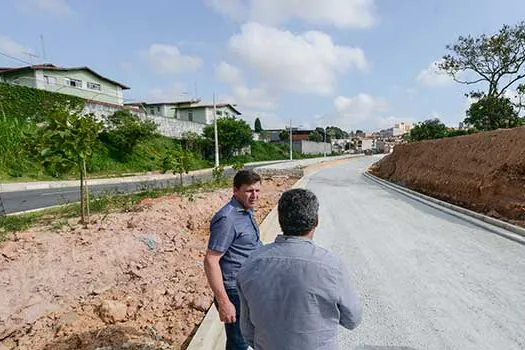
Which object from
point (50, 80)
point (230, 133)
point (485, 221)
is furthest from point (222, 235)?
point (230, 133)

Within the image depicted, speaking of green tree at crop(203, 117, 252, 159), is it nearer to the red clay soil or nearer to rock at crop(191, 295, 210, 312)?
the red clay soil

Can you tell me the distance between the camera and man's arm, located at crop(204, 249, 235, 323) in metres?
2.53

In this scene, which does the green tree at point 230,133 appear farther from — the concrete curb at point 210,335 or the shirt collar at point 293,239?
the shirt collar at point 293,239

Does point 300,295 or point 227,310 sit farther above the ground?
point 300,295

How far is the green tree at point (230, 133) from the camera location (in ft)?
149

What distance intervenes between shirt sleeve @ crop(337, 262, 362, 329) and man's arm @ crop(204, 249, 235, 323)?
0.94 metres

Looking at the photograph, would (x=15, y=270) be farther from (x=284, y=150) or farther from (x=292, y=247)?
(x=284, y=150)

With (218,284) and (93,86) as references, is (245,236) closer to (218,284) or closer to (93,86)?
(218,284)

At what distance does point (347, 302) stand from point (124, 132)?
1251 inches

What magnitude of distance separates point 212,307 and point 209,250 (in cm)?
205

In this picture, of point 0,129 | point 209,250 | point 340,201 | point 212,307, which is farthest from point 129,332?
point 340,201

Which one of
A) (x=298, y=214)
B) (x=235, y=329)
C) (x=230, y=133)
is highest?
(x=230, y=133)

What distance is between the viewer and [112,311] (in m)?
4.56

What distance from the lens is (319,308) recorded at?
1.83 metres
